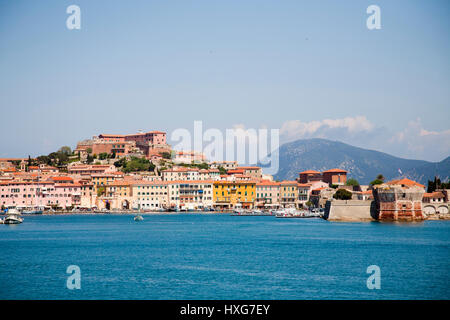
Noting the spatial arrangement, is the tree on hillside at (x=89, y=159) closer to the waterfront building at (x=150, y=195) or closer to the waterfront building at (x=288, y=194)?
the waterfront building at (x=150, y=195)

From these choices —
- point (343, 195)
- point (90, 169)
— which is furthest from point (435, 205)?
point (90, 169)

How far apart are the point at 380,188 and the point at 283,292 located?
30.9 metres

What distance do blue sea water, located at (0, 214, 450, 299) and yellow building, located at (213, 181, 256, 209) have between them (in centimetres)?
3985

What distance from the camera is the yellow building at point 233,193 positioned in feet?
272

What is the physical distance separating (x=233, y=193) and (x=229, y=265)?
5652 centimetres

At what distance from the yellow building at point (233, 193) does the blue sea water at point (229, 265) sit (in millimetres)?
39851

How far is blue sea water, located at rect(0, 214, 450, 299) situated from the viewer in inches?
813

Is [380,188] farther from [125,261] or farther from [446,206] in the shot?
[125,261]

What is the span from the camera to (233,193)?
83062 mm

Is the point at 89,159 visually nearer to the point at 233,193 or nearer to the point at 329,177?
the point at 233,193

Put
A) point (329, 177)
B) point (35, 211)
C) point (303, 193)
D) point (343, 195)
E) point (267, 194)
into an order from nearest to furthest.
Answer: point (343, 195), point (35, 211), point (267, 194), point (303, 193), point (329, 177)

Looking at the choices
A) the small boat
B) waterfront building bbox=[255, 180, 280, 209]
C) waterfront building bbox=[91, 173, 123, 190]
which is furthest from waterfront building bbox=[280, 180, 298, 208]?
the small boat

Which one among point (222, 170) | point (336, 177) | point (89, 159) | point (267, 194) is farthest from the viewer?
point (89, 159)

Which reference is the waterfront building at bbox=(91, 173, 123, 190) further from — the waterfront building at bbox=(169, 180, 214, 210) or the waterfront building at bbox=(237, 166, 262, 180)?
the waterfront building at bbox=(237, 166, 262, 180)
